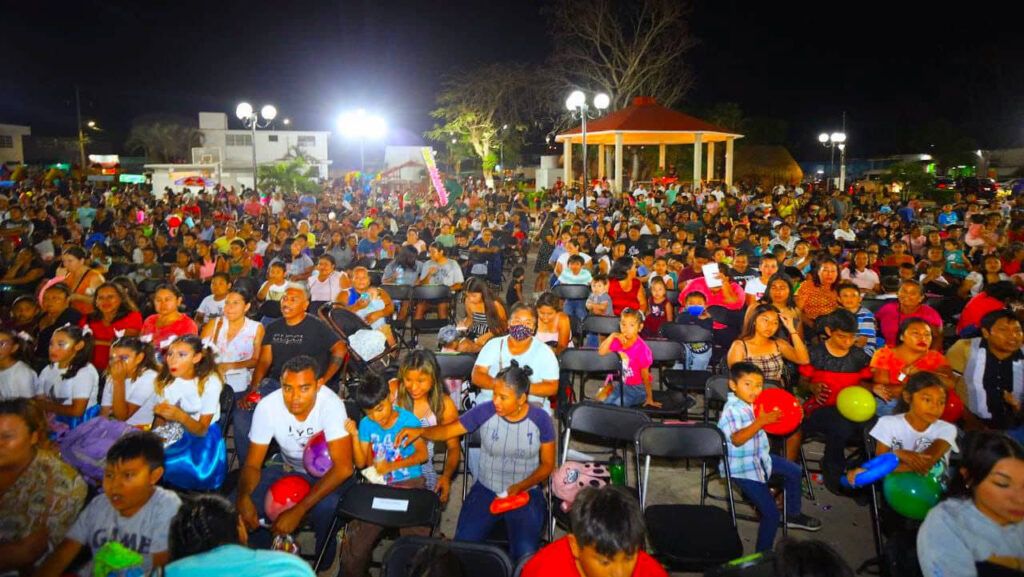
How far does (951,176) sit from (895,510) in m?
31.0

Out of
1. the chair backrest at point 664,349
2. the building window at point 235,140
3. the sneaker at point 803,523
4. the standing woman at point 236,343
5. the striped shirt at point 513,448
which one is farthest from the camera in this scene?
the building window at point 235,140

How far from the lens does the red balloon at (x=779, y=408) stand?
13.4ft

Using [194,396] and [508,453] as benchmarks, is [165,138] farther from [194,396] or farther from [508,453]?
[508,453]

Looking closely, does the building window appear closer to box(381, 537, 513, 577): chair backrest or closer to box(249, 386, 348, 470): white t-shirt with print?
box(249, 386, 348, 470): white t-shirt with print

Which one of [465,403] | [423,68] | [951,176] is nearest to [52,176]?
[465,403]

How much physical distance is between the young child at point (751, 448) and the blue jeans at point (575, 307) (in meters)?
4.45

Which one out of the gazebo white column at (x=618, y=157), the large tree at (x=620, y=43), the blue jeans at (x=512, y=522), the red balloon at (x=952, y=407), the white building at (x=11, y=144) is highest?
the large tree at (x=620, y=43)

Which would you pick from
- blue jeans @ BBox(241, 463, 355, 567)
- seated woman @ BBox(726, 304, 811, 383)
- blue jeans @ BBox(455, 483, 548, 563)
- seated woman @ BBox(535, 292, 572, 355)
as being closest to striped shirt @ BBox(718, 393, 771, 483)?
seated woman @ BBox(726, 304, 811, 383)

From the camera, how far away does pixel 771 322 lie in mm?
5023

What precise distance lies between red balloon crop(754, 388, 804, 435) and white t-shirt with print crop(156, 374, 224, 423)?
3373mm

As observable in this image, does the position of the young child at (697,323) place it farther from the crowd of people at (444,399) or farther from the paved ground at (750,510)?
the paved ground at (750,510)

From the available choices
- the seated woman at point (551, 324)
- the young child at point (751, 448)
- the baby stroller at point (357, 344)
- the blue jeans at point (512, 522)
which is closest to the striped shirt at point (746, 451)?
the young child at point (751, 448)

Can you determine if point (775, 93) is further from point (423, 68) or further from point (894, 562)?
point (894, 562)

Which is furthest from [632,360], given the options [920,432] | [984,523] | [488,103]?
[488,103]
